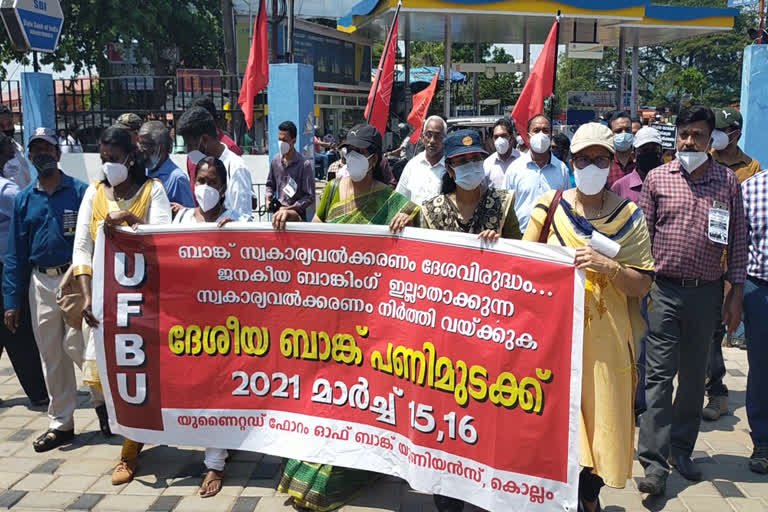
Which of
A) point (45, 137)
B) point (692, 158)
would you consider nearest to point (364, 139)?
point (692, 158)

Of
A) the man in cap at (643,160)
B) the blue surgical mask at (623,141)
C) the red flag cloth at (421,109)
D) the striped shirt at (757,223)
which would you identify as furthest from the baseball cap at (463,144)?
the red flag cloth at (421,109)

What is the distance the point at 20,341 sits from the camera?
17.9 ft

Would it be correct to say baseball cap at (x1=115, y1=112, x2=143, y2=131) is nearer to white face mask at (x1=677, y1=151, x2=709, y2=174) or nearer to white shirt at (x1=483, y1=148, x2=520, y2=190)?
white shirt at (x1=483, y1=148, x2=520, y2=190)

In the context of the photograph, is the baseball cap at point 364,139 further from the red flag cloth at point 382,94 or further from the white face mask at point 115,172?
the red flag cloth at point 382,94

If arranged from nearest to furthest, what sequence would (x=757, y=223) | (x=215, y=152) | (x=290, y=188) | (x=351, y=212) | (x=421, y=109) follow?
(x=351, y=212), (x=757, y=223), (x=215, y=152), (x=290, y=188), (x=421, y=109)

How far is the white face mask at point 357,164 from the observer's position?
12.9ft

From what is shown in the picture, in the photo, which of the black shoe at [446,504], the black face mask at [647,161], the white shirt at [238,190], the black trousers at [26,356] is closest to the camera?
the black shoe at [446,504]

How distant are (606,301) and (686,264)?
935 mm

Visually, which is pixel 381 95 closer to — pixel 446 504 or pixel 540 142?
pixel 540 142

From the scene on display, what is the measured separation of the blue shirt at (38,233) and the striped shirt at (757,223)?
430 cm

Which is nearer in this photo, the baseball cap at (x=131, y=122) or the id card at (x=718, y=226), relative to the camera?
the id card at (x=718, y=226)

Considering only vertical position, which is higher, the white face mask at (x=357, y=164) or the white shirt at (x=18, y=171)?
the white face mask at (x=357, y=164)

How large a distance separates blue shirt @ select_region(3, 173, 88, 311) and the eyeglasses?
10.8 ft

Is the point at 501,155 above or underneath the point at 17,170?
above
